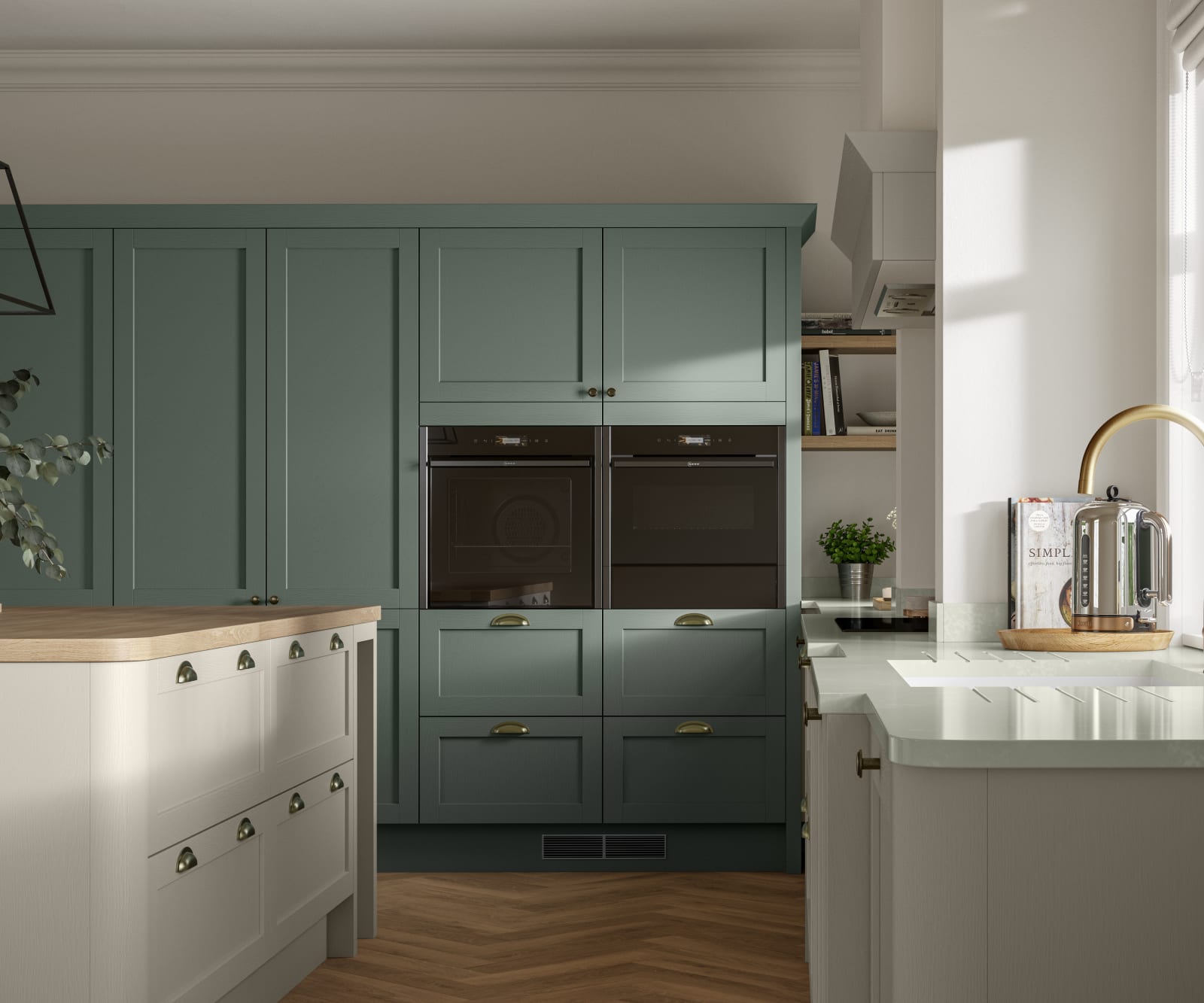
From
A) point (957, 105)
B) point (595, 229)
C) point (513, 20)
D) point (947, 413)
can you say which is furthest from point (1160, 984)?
point (513, 20)

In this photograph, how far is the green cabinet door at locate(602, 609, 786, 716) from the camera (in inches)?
139

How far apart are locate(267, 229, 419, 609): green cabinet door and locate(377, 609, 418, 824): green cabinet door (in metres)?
Result: 0.12

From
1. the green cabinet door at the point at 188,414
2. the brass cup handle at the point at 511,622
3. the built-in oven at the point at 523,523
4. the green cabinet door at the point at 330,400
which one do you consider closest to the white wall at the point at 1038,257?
the built-in oven at the point at 523,523

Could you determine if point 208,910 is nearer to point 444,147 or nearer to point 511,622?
point 511,622

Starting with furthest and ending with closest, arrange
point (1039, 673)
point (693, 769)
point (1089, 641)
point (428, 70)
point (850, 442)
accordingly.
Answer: point (428, 70) → point (850, 442) → point (693, 769) → point (1089, 641) → point (1039, 673)

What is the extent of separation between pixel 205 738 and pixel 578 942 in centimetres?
129

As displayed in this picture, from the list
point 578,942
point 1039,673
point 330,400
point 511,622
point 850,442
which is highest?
point 330,400

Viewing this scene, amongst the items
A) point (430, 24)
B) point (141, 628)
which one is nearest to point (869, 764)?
point (141, 628)

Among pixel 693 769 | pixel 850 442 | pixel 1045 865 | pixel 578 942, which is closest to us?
pixel 1045 865

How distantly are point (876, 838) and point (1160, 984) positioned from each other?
1.56ft

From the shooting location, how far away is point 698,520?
3.56 meters

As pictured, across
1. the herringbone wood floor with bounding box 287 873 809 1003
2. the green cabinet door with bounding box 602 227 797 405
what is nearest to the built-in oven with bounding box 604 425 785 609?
the green cabinet door with bounding box 602 227 797 405

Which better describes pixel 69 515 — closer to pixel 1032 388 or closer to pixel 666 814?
pixel 666 814

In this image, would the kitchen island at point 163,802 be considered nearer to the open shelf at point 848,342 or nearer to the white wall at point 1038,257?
the white wall at point 1038,257
